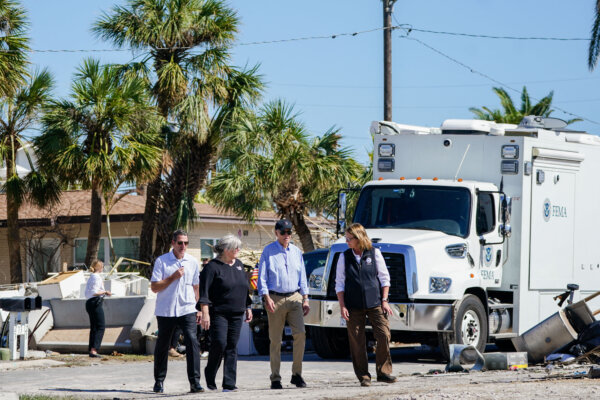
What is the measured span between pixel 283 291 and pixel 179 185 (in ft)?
53.3

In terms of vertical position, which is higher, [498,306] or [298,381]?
[498,306]

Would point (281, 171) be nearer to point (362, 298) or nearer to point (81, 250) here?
point (81, 250)

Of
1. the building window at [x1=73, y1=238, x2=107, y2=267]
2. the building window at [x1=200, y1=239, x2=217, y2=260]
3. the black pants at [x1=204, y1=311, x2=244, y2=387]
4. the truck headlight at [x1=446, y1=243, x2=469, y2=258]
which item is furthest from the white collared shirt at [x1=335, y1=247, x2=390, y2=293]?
the building window at [x1=200, y1=239, x2=217, y2=260]

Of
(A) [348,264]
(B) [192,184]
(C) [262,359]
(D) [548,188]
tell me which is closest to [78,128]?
(B) [192,184]

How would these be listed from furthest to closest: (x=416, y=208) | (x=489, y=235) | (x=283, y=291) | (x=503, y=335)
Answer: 1. (x=416, y=208)
2. (x=503, y=335)
3. (x=489, y=235)
4. (x=283, y=291)

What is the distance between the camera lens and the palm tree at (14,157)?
2559cm

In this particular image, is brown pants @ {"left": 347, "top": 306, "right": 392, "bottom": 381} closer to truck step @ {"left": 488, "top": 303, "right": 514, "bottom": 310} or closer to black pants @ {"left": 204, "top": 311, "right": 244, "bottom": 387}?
black pants @ {"left": 204, "top": 311, "right": 244, "bottom": 387}

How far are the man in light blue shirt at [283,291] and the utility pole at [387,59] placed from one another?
1278 cm

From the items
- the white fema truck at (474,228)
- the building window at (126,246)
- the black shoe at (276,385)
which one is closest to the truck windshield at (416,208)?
the white fema truck at (474,228)

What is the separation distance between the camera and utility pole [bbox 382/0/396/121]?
24094 mm

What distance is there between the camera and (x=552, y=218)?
16047mm

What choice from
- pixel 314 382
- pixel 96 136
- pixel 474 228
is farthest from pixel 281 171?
pixel 314 382

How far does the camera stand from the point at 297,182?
977 inches

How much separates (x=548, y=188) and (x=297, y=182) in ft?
31.9
